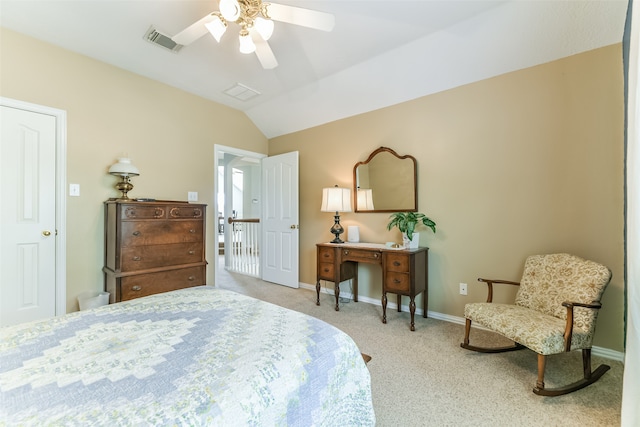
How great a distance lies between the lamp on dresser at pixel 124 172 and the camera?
9.09 feet

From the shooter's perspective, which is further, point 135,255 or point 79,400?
point 135,255

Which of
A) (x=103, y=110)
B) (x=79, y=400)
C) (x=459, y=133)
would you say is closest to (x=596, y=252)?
(x=459, y=133)

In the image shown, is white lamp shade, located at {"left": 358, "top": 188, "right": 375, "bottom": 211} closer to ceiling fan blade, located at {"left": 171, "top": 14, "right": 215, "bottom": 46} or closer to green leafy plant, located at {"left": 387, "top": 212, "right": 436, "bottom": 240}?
green leafy plant, located at {"left": 387, "top": 212, "right": 436, "bottom": 240}

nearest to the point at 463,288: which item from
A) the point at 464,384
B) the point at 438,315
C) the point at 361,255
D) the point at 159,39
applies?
the point at 438,315

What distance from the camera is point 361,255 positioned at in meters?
3.08

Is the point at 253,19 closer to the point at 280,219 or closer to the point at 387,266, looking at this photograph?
the point at 387,266

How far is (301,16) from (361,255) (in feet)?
7.43

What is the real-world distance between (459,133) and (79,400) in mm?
3245

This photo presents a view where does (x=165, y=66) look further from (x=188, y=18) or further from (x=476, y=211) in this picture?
(x=476, y=211)

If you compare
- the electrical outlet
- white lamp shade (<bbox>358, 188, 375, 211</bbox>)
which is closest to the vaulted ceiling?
white lamp shade (<bbox>358, 188, 375, 211</bbox>)

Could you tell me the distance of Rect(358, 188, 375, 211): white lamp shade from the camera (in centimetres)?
352

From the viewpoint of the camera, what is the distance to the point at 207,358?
3.00 feet

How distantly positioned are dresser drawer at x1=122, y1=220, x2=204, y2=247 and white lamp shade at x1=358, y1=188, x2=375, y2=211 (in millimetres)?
1960

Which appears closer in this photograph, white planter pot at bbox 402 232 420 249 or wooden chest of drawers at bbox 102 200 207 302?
wooden chest of drawers at bbox 102 200 207 302
